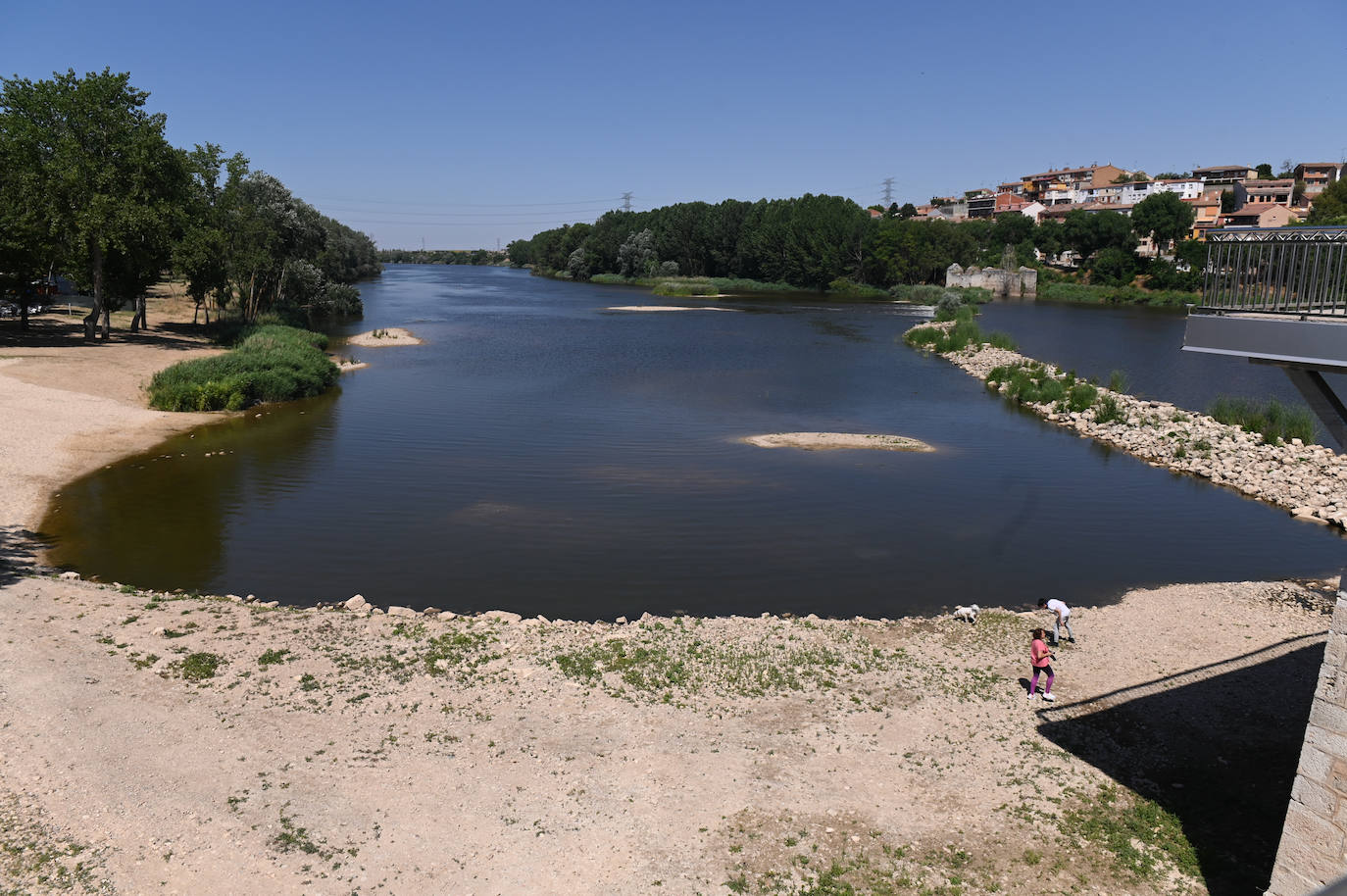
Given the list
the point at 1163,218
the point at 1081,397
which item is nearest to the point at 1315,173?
the point at 1163,218

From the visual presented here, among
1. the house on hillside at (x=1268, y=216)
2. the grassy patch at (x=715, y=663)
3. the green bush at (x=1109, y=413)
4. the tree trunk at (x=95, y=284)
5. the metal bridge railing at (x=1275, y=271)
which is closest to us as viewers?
the metal bridge railing at (x=1275, y=271)

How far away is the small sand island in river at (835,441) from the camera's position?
33.8 m

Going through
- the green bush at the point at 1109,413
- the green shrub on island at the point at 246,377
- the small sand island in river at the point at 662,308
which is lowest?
the green bush at the point at 1109,413

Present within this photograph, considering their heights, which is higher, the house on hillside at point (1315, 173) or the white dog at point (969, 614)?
the house on hillside at point (1315, 173)

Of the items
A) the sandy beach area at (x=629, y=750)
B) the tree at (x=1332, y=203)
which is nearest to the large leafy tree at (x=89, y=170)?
the sandy beach area at (x=629, y=750)

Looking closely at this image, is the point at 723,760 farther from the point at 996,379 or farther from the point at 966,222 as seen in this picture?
the point at 966,222

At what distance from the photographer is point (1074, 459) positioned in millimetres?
33750

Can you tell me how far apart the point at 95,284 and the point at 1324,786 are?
174 feet

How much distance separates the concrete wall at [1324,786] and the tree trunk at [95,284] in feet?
166

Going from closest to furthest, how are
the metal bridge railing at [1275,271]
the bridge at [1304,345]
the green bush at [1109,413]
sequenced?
the bridge at [1304,345], the metal bridge railing at [1275,271], the green bush at [1109,413]

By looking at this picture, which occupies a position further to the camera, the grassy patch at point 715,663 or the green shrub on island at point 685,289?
the green shrub on island at point 685,289

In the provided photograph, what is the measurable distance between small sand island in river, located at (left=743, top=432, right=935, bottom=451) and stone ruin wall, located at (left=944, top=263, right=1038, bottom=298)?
3974 inches

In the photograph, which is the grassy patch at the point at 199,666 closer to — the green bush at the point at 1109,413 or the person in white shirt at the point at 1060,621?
the person in white shirt at the point at 1060,621

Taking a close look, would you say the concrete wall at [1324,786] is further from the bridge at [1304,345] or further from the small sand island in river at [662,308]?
the small sand island in river at [662,308]
